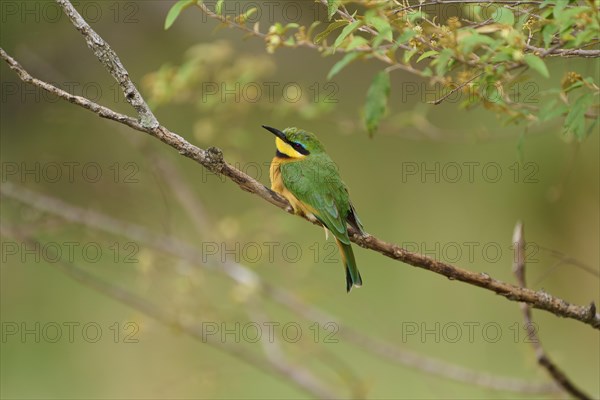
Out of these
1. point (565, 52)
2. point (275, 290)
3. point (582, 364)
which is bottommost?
point (582, 364)

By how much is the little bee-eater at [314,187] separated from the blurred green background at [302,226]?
1.66m

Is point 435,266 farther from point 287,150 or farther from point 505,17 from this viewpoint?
point 287,150

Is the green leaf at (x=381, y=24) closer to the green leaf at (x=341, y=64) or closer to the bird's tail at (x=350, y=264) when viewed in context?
the green leaf at (x=341, y=64)

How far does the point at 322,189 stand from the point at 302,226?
3129 mm

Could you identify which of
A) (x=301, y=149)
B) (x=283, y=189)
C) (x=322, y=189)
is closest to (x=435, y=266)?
(x=322, y=189)

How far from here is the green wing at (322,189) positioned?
6.15ft

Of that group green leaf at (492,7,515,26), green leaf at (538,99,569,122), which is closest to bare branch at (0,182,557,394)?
green leaf at (538,99,569,122)

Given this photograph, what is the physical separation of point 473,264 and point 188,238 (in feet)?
5.96

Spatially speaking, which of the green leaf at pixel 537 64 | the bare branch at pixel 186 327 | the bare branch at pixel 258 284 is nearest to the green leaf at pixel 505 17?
the green leaf at pixel 537 64

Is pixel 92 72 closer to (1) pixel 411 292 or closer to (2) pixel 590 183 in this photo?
(1) pixel 411 292

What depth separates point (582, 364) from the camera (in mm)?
4469

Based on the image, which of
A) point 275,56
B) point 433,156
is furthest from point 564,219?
point 275,56

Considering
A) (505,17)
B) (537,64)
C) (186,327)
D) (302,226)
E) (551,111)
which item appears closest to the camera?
(537,64)

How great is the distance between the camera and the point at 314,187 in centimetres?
199
